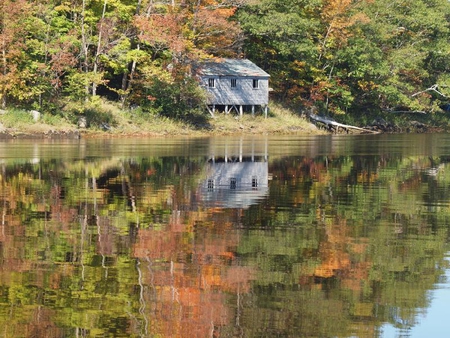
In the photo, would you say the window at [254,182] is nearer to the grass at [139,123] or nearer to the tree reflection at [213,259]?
the tree reflection at [213,259]

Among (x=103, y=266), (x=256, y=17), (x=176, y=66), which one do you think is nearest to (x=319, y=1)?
(x=256, y=17)

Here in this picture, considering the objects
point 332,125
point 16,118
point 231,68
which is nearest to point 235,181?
point 16,118

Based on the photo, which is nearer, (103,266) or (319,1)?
(103,266)

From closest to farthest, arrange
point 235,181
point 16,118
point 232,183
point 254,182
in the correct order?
point 232,183, point 254,182, point 235,181, point 16,118

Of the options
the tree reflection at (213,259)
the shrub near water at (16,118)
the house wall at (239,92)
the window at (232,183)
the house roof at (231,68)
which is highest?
the house roof at (231,68)

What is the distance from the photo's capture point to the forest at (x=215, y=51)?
173 feet

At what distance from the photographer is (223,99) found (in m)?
66.2

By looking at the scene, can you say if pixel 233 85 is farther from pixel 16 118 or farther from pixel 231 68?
pixel 16 118

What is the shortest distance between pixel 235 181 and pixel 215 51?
43.9 meters

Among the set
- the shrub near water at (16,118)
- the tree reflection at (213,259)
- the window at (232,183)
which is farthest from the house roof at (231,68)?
the tree reflection at (213,259)

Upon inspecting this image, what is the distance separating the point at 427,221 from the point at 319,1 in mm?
55293

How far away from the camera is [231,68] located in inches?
2657

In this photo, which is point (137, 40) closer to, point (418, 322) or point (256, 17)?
point (256, 17)

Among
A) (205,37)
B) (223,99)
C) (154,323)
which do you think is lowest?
(154,323)
